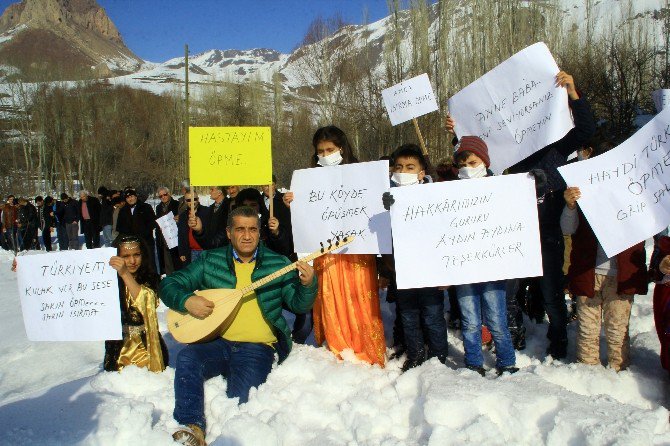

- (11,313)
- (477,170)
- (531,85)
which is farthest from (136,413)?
(11,313)

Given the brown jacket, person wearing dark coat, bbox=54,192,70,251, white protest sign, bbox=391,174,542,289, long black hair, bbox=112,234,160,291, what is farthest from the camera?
person wearing dark coat, bbox=54,192,70,251

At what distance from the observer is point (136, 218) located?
944 cm

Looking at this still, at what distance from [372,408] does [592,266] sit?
192 centimetres

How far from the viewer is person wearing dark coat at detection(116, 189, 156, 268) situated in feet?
30.9

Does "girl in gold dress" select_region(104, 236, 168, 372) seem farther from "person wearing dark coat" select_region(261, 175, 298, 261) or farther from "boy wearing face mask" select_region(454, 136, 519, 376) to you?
"boy wearing face mask" select_region(454, 136, 519, 376)

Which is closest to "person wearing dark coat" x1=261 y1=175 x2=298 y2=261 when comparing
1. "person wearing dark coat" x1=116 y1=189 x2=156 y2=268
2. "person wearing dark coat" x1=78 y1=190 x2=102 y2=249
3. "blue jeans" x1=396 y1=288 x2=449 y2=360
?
"blue jeans" x1=396 y1=288 x2=449 y2=360

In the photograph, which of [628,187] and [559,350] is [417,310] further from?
[628,187]

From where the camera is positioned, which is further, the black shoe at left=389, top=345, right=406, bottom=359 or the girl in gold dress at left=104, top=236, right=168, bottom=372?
the black shoe at left=389, top=345, right=406, bottom=359

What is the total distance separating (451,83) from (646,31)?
9.12m

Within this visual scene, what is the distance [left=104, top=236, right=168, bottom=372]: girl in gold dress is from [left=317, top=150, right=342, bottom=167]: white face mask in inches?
63.0

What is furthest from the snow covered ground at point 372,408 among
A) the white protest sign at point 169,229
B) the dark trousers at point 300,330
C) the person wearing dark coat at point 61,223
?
the person wearing dark coat at point 61,223

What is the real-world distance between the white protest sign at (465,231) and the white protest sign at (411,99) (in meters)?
2.54

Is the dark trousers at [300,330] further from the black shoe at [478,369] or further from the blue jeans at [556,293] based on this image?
the blue jeans at [556,293]

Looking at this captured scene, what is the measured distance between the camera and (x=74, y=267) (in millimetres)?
3527
